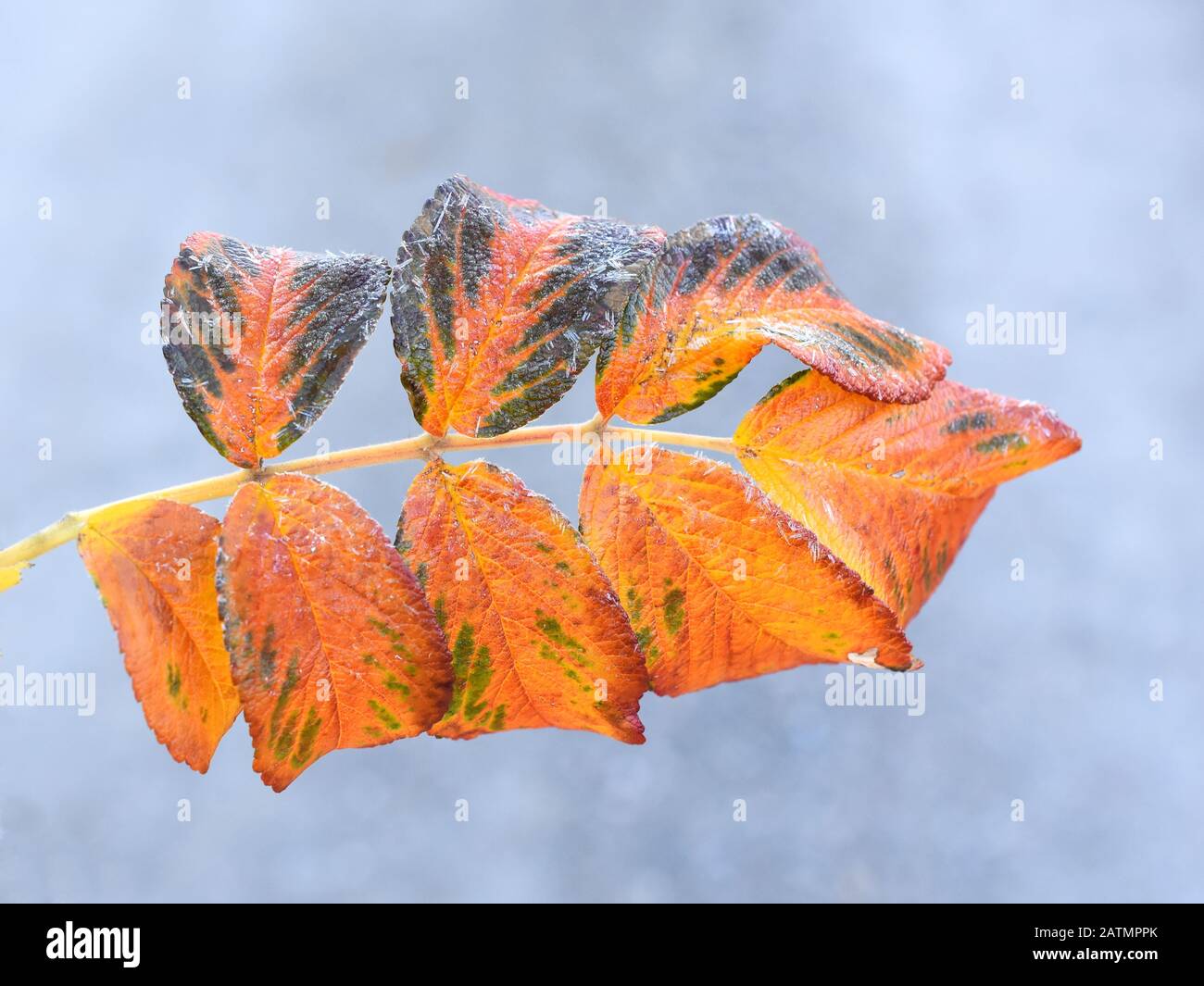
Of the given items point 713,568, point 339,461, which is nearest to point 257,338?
point 339,461

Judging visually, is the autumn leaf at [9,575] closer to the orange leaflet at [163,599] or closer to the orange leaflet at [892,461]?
the orange leaflet at [163,599]

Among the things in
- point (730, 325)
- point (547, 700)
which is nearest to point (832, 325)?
point (730, 325)

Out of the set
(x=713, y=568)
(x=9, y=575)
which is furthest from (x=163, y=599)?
(x=713, y=568)

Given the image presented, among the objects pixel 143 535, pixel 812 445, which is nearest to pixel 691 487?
pixel 812 445

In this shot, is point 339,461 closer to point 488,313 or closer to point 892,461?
point 488,313

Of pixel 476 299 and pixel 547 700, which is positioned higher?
pixel 476 299

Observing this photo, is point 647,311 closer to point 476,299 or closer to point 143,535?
point 476,299
